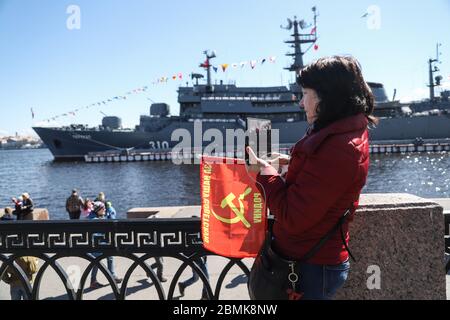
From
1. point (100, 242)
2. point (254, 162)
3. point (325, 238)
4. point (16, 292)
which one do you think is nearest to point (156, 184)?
point (16, 292)

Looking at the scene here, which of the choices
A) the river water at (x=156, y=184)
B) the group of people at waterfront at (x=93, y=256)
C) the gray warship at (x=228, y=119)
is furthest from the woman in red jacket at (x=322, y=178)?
the gray warship at (x=228, y=119)

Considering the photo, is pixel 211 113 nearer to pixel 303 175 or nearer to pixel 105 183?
pixel 105 183

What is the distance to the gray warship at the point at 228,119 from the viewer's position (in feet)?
214

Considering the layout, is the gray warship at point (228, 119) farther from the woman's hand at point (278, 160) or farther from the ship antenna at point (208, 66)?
the woman's hand at point (278, 160)

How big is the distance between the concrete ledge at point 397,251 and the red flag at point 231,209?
0.69m

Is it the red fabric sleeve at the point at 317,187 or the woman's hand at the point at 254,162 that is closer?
the red fabric sleeve at the point at 317,187

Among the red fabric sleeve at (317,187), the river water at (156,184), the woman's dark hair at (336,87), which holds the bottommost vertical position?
the river water at (156,184)

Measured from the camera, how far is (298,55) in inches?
2534

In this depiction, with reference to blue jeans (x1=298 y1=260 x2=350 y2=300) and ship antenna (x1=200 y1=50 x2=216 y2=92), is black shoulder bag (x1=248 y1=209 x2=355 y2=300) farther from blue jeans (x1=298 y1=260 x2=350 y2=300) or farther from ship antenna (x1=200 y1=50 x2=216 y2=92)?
ship antenna (x1=200 y1=50 x2=216 y2=92)

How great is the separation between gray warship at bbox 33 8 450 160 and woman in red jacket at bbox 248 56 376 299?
6222 centimetres

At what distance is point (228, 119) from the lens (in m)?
68.6

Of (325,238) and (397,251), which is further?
(397,251)

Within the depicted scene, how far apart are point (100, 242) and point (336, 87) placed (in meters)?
1.96

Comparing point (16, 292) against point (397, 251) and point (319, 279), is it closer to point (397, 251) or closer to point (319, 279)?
point (319, 279)
